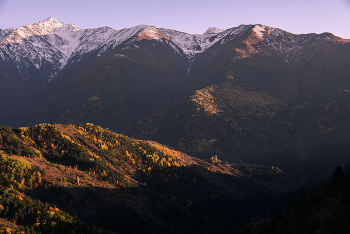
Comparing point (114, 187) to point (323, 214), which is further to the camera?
point (114, 187)

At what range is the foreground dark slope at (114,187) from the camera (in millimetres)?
64812

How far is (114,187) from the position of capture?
288 ft

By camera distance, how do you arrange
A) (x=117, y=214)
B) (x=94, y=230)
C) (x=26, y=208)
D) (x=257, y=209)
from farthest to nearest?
(x=257, y=209)
(x=117, y=214)
(x=94, y=230)
(x=26, y=208)

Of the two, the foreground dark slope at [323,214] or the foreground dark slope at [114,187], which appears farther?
the foreground dark slope at [114,187]

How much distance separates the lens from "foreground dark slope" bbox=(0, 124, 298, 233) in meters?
64.8

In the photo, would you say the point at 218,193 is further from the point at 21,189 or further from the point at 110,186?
the point at 21,189

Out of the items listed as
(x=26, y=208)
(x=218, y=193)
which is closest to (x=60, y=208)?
(x=26, y=208)

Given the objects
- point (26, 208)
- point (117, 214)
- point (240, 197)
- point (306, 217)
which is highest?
point (306, 217)

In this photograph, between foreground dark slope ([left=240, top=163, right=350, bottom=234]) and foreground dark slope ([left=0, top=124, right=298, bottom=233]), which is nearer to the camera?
foreground dark slope ([left=240, top=163, right=350, bottom=234])

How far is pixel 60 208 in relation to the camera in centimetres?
6394

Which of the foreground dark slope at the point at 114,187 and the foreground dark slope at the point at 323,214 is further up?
the foreground dark slope at the point at 323,214

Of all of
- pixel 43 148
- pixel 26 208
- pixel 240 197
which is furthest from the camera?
pixel 240 197

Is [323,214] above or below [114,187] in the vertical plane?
above

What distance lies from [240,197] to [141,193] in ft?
184
